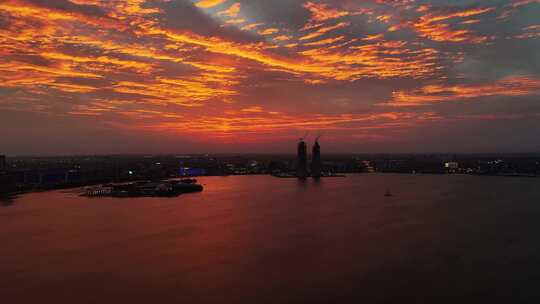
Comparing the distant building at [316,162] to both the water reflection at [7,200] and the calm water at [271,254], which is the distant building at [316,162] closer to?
the calm water at [271,254]

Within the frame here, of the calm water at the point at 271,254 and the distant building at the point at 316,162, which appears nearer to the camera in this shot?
the calm water at the point at 271,254

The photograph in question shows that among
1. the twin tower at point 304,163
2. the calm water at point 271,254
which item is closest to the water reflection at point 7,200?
the calm water at point 271,254

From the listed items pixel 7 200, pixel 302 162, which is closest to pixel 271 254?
pixel 7 200

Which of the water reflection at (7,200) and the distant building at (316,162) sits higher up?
the distant building at (316,162)

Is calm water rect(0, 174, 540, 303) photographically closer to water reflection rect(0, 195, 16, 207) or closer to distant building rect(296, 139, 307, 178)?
water reflection rect(0, 195, 16, 207)

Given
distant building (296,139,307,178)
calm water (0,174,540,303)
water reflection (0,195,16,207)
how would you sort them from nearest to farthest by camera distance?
calm water (0,174,540,303), water reflection (0,195,16,207), distant building (296,139,307,178)

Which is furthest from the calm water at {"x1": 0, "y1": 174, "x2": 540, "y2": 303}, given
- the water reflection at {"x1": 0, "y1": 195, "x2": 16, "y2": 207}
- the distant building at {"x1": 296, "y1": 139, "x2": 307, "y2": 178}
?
the distant building at {"x1": 296, "y1": 139, "x2": 307, "y2": 178}

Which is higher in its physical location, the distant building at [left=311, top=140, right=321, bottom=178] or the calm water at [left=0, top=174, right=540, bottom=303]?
the distant building at [left=311, top=140, right=321, bottom=178]

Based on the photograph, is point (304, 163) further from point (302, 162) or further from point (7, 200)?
point (7, 200)
